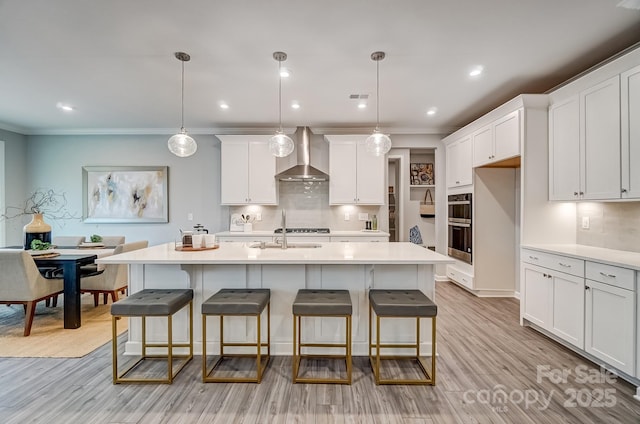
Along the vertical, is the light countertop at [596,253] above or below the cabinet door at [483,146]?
below

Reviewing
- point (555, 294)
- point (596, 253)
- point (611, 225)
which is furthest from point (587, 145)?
point (555, 294)

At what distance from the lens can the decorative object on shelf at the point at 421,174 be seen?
5984 millimetres

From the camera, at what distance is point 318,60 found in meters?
2.82

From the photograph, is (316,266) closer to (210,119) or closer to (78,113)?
(210,119)

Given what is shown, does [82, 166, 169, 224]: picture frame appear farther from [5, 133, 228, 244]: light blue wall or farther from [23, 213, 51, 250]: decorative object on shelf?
[23, 213, 51, 250]: decorative object on shelf

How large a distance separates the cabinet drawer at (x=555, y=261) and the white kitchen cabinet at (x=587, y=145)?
60 centimetres

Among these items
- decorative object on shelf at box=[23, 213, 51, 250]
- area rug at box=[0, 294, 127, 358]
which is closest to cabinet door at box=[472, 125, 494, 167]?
area rug at box=[0, 294, 127, 358]

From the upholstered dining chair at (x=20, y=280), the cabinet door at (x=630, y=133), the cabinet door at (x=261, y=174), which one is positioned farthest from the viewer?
the cabinet door at (x=261, y=174)

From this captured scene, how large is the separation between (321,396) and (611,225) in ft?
10.2

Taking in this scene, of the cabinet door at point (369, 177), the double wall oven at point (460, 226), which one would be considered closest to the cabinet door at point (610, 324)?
the double wall oven at point (460, 226)

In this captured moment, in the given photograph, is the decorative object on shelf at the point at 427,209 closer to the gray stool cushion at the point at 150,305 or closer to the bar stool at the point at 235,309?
the bar stool at the point at 235,309

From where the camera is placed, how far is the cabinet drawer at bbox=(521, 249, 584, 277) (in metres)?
2.50

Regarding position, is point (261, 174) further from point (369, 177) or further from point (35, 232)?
point (35, 232)

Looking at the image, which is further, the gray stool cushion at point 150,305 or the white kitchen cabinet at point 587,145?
the white kitchen cabinet at point 587,145
